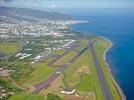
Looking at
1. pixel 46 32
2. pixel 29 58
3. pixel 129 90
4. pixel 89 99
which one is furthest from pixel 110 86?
pixel 46 32

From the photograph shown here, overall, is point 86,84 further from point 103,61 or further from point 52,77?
point 103,61

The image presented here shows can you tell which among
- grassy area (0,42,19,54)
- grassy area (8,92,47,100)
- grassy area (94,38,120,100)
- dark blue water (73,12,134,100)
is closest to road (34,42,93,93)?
grassy area (8,92,47,100)

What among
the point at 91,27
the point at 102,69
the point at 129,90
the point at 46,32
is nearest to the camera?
the point at 129,90

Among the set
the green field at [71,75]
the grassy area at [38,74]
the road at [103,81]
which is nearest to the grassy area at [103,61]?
the green field at [71,75]

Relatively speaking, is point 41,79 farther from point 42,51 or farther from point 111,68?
point 42,51

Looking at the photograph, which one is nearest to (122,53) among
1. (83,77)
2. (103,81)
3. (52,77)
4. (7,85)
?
(83,77)

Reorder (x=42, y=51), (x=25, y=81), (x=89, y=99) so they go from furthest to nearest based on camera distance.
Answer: (x=42, y=51) < (x=25, y=81) < (x=89, y=99)

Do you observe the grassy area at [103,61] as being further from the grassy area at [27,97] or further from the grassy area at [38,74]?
the grassy area at [27,97]
